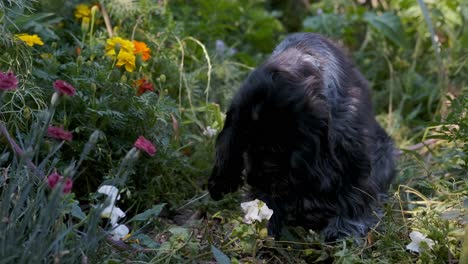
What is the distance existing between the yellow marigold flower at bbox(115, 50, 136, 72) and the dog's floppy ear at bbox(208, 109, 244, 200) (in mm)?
814

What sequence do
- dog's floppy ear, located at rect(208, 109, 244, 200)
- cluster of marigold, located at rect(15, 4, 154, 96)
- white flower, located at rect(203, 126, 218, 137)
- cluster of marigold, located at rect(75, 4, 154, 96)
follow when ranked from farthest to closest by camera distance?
1. white flower, located at rect(203, 126, 218, 137)
2. cluster of marigold, located at rect(75, 4, 154, 96)
3. cluster of marigold, located at rect(15, 4, 154, 96)
4. dog's floppy ear, located at rect(208, 109, 244, 200)

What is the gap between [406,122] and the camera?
5742 millimetres

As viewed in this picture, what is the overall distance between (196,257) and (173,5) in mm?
3470

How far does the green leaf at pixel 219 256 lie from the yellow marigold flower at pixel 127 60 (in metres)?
1.32

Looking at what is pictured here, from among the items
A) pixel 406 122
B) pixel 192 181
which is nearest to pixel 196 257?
pixel 192 181

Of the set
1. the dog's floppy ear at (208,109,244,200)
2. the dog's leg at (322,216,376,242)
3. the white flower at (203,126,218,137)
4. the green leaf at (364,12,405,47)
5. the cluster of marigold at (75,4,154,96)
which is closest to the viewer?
the dog's floppy ear at (208,109,244,200)

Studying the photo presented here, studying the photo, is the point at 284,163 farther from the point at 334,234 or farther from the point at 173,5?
the point at 173,5

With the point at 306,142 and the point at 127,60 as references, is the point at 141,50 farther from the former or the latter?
the point at 306,142

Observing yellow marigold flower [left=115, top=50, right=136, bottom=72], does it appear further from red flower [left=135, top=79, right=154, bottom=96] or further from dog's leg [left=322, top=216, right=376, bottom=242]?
dog's leg [left=322, top=216, right=376, bottom=242]

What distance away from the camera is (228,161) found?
3500 millimetres

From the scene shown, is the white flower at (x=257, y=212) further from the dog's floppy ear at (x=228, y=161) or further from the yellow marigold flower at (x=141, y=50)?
the yellow marigold flower at (x=141, y=50)

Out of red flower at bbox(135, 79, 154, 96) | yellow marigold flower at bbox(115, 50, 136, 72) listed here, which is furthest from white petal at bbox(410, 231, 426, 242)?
yellow marigold flower at bbox(115, 50, 136, 72)

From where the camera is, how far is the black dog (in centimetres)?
324

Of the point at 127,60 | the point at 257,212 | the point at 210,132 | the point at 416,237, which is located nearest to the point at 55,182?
the point at 257,212
